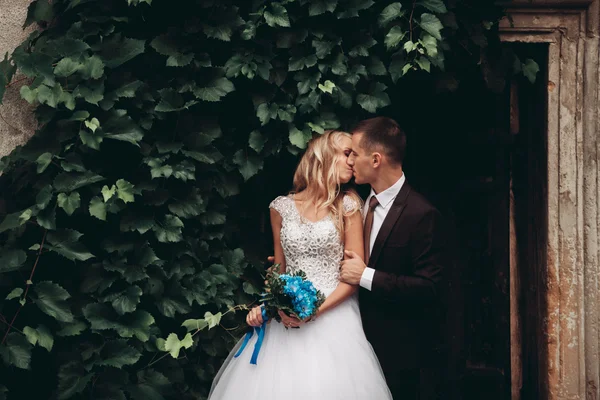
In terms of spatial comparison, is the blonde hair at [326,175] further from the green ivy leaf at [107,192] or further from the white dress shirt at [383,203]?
the green ivy leaf at [107,192]

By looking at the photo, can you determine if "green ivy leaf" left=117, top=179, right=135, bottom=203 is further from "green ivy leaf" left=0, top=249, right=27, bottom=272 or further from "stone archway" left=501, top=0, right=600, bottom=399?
"stone archway" left=501, top=0, right=600, bottom=399

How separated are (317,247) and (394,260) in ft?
1.35

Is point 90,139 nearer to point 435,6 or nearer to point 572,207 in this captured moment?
point 435,6

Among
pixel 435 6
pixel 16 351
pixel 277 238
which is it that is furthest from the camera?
pixel 277 238

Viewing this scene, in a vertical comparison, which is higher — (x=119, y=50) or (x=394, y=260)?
(x=119, y=50)

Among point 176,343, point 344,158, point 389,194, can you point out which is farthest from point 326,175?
point 176,343

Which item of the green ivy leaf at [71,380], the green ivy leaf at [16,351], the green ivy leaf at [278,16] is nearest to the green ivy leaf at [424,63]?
the green ivy leaf at [278,16]

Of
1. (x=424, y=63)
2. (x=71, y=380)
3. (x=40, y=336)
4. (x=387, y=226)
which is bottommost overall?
(x=71, y=380)

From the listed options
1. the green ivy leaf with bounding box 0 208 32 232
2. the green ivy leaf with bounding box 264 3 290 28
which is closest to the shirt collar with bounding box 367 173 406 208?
the green ivy leaf with bounding box 264 3 290 28

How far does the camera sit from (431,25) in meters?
3.24

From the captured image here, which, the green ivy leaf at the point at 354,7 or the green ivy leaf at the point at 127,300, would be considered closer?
the green ivy leaf at the point at 127,300

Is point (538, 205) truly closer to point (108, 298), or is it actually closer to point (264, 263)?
point (264, 263)

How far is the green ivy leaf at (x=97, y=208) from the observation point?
9.91ft

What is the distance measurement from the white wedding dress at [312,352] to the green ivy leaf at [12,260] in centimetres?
117
